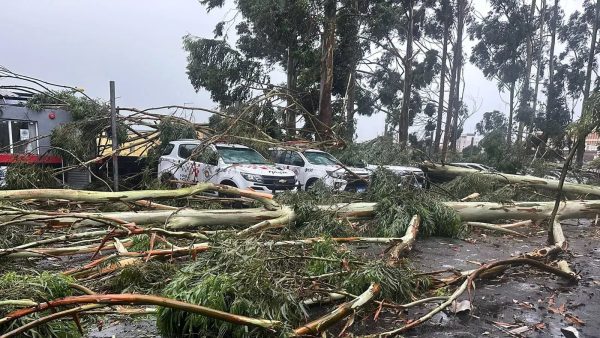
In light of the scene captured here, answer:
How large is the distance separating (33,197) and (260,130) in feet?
19.8

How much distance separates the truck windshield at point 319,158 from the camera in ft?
38.4

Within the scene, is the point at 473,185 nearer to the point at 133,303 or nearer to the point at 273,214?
the point at 273,214

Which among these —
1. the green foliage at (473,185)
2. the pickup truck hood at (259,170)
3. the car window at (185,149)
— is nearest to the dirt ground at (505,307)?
the green foliage at (473,185)

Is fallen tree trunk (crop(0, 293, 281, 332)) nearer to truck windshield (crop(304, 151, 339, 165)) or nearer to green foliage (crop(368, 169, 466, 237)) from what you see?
green foliage (crop(368, 169, 466, 237))

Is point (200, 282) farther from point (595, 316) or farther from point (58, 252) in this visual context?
point (595, 316)

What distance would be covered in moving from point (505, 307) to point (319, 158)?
27.3 feet

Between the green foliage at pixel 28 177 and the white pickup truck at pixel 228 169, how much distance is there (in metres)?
2.03

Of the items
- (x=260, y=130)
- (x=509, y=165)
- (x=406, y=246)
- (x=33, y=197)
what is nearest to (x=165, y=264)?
(x=33, y=197)

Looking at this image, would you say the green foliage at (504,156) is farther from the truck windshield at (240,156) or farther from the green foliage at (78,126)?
the green foliage at (78,126)

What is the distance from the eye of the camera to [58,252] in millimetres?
4352

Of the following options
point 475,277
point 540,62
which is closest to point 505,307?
point 475,277

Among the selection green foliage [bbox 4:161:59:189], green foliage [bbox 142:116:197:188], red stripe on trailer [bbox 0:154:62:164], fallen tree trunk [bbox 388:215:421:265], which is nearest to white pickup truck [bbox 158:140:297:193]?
green foliage [bbox 142:116:197:188]

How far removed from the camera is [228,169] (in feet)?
31.9

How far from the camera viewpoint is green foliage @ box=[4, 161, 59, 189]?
8.00 metres
